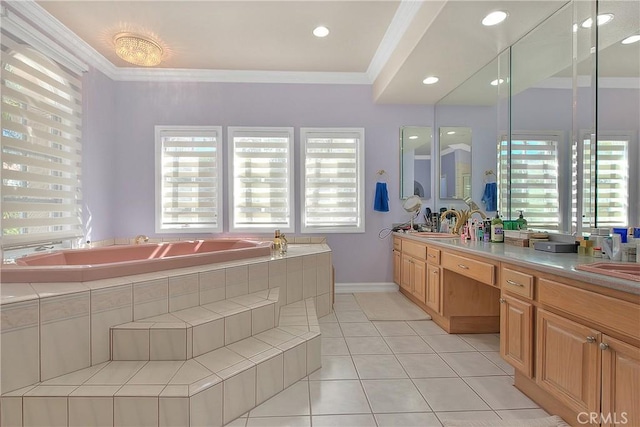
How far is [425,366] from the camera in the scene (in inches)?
82.9

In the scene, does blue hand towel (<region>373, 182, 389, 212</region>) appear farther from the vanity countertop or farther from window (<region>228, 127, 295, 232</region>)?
the vanity countertop

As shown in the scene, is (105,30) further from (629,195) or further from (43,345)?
(629,195)

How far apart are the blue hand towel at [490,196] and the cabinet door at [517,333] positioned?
135cm

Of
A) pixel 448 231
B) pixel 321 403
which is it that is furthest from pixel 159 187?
pixel 448 231

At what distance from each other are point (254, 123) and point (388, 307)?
8.69 ft

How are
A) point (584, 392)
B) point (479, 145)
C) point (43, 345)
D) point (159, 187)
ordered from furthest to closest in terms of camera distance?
point (159, 187) < point (479, 145) < point (43, 345) < point (584, 392)

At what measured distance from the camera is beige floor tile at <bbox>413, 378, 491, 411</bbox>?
1.69 m

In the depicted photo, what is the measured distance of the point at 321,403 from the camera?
5.59 ft

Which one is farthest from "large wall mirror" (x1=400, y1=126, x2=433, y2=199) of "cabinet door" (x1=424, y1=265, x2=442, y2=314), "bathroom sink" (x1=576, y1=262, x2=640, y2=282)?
"bathroom sink" (x1=576, y1=262, x2=640, y2=282)

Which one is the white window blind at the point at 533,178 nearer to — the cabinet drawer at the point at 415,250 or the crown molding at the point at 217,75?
the cabinet drawer at the point at 415,250

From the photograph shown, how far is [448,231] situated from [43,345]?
348cm

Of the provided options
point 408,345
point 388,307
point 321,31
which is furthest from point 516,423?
point 321,31

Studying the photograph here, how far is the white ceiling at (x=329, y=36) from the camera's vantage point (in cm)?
233

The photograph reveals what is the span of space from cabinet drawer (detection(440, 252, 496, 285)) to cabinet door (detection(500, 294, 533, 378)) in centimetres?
18
